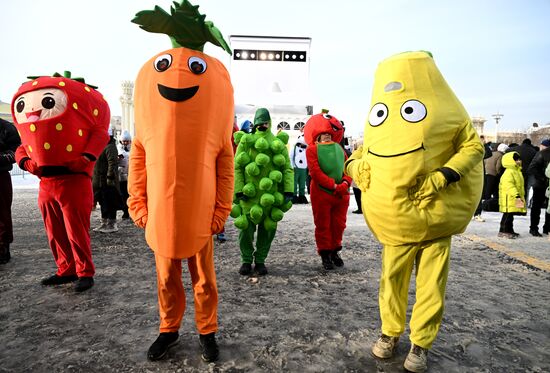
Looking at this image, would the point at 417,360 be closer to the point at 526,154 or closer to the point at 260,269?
the point at 260,269

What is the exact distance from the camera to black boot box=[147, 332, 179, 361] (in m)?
2.33

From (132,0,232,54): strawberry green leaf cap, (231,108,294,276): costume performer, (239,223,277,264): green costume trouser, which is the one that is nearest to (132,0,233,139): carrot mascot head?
(132,0,232,54): strawberry green leaf cap

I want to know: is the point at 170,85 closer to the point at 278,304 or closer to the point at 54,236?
the point at 278,304

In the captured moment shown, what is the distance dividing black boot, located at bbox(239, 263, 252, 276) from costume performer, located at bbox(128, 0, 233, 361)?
1738 millimetres

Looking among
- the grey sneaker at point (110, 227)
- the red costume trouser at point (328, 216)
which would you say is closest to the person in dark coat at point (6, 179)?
the grey sneaker at point (110, 227)

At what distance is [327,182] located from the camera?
417 cm

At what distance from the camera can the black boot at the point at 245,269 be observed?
4.12 meters

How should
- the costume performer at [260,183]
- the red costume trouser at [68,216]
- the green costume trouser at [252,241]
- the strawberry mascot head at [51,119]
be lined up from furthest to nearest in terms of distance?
the green costume trouser at [252,241] < the costume performer at [260,183] < the red costume trouser at [68,216] < the strawberry mascot head at [51,119]

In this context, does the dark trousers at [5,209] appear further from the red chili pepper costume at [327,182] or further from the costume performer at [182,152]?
the red chili pepper costume at [327,182]

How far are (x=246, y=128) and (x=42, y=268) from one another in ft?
10.2

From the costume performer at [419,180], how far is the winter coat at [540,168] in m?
5.15

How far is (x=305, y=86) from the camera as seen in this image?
766 inches

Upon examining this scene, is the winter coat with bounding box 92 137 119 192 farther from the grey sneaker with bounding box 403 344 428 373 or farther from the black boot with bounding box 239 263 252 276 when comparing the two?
the grey sneaker with bounding box 403 344 428 373

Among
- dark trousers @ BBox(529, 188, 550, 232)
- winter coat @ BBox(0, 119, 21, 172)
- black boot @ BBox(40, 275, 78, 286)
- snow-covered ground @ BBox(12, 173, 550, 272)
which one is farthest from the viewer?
dark trousers @ BBox(529, 188, 550, 232)
